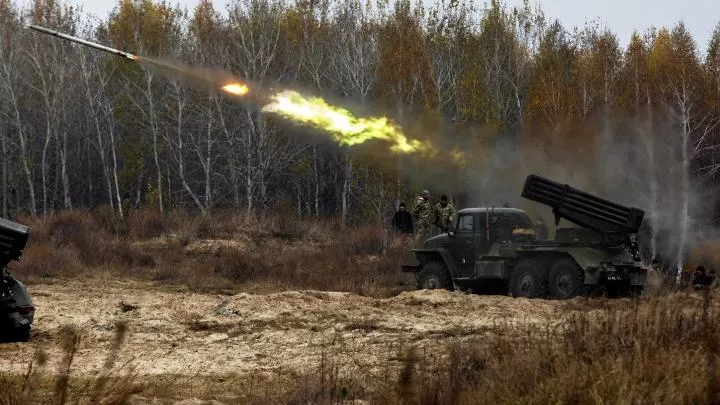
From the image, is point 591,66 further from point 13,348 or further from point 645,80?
point 13,348

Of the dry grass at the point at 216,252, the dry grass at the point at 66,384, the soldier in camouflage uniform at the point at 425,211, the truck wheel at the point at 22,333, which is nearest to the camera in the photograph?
the dry grass at the point at 66,384

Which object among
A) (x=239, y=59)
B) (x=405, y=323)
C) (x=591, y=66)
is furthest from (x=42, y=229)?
(x=591, y=66)

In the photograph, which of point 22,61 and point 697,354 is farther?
point 22,61

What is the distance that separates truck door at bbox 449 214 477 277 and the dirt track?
1.47m

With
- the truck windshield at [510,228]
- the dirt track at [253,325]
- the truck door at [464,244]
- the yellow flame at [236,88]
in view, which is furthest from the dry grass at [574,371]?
the yellow flame at [236,88]

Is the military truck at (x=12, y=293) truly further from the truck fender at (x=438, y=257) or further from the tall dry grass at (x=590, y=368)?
the truck fender at (x=438, y=257)

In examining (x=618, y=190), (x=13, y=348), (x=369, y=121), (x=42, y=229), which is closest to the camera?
(x=13, y=348)

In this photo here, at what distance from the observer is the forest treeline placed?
39406 mm

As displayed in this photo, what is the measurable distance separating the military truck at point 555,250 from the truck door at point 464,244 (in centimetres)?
2

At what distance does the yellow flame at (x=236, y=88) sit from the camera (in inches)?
830

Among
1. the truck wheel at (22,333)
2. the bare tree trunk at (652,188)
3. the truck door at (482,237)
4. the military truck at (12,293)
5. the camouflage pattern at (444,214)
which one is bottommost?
the truck wheel at (22,333)

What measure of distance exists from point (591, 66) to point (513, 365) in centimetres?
3699

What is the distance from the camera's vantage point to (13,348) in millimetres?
14531

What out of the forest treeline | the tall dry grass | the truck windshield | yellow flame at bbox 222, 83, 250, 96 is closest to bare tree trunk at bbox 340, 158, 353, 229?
the forest treeline
